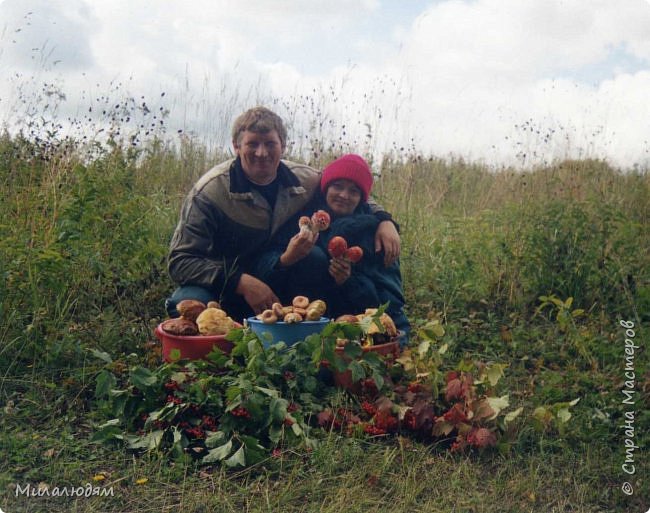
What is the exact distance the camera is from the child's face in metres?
4.16

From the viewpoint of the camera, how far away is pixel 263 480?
9.69 ft

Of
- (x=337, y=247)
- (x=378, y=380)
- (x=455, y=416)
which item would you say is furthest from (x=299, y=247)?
(x=455, y=416)

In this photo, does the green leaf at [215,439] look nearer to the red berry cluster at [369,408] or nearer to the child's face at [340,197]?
the red berry cluster at [369,408]

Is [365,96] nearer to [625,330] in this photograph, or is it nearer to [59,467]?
[625,330]

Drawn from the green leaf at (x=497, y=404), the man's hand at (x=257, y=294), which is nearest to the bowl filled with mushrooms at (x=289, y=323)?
the man's hand at (x=257, y=294)

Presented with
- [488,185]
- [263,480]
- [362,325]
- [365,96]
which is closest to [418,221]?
[488,185]

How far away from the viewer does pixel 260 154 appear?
4082mm

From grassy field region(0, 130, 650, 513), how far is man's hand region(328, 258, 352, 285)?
0.81 meters

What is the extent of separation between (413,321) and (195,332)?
1.74m

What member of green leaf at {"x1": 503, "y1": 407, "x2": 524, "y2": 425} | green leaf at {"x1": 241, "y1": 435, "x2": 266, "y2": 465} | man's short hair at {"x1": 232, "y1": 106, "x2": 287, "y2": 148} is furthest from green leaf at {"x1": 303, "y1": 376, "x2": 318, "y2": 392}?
man's short hair at {"x1": 232, "y1": 106, "x2": 287, "y2": 148}

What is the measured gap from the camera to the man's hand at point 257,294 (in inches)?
156

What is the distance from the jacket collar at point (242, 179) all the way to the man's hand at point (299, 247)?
18.2 inches

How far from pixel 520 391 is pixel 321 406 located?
1.30 meters

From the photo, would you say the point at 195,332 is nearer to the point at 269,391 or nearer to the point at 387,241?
the point at 269,391
